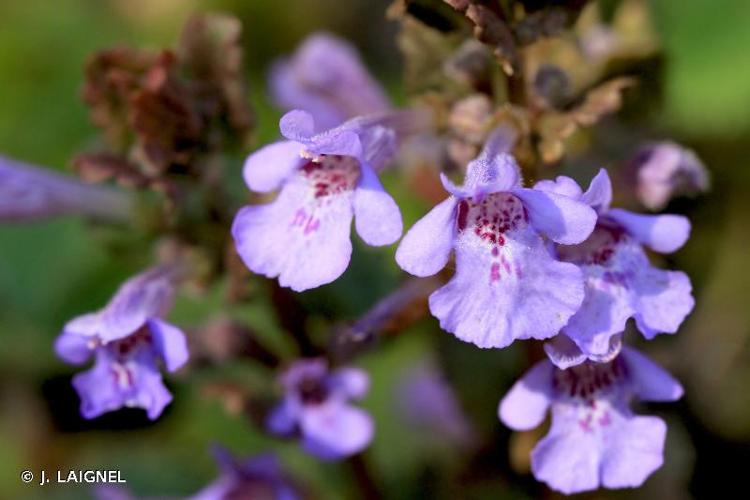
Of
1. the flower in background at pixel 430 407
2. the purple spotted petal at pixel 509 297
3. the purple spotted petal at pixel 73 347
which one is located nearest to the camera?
the purple spotted petal at pixel 509 297

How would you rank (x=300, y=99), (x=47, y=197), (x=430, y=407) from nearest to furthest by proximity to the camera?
(x=47, y=197) → (x=300, y=99) → (x=430, y=407)

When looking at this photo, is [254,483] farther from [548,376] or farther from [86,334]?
[548,376]

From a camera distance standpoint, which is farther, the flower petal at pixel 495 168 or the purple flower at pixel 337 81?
the purple flower at pixel 337 81

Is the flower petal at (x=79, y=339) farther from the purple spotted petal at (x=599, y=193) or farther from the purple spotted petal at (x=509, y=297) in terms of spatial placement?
the purple spotted petal at (x=599, y=193)

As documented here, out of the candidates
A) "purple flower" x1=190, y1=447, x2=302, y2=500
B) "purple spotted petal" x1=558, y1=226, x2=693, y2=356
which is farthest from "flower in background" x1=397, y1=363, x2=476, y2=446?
"purple spotted petal" x1=558, y1=226, x2=693, y2=356

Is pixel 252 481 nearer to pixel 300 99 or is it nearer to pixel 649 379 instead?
pixel 649 379

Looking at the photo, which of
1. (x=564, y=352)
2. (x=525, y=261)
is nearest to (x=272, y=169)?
(x=525, y=261)

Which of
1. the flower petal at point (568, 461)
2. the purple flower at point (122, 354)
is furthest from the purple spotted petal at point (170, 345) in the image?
the flower petal at point (568, 461)
